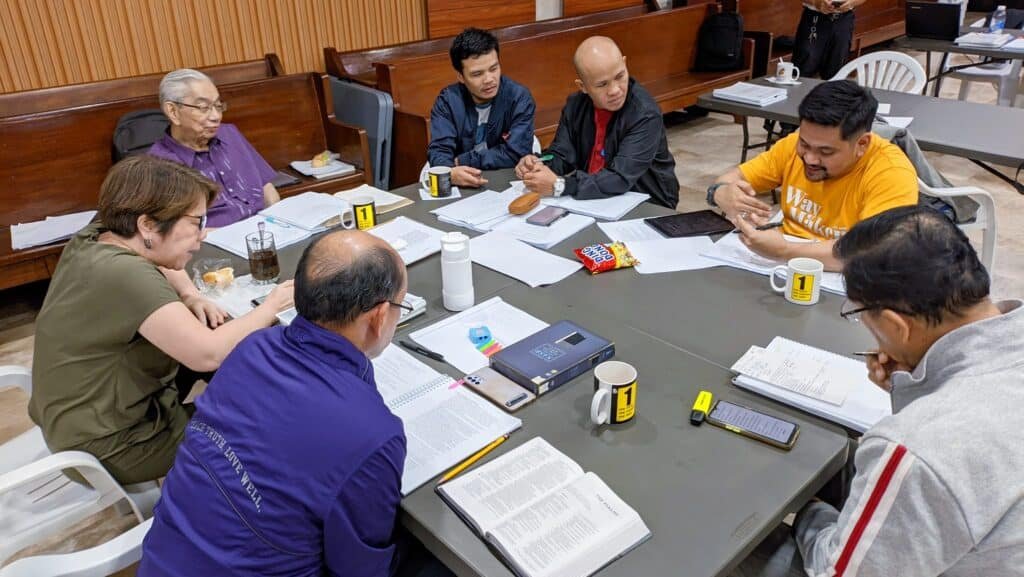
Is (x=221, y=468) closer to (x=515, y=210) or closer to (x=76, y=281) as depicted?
(x=76, y=281)

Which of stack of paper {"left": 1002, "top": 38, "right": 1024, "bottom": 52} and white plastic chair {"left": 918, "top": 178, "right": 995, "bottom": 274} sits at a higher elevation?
stack of paper {"left": 1002, "top": 38, "right": 1024, "bottom": 52}

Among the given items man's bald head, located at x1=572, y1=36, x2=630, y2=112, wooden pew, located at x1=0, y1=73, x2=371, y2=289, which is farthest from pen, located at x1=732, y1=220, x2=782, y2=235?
wooden pew, located at x1=0, y1=73, x2=371, y2=289

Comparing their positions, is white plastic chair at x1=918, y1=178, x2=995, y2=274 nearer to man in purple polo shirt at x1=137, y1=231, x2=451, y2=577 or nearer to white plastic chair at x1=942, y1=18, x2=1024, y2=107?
man in purple polo shirt at x1=137, y1=231, x2=451, y2=577

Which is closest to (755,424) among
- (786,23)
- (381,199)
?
(381,199)

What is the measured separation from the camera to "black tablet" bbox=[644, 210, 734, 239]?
2271mm

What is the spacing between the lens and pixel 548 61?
4.94 metres

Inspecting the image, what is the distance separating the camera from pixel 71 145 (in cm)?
349

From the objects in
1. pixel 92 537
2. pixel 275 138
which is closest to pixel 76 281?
pixel 92 537

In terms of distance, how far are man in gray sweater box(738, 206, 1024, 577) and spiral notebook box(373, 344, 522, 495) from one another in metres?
0.63

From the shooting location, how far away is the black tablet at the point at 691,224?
89.4 inches

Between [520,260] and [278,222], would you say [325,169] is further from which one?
[520,260]

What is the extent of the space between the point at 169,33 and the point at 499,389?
3691 millimetres

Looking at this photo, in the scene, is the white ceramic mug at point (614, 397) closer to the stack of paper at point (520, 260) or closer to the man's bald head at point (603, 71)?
the stack of paper at point (520, 260)

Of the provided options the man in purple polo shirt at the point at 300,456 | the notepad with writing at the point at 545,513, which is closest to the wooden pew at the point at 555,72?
the man in purple polo shirt at the point at 300,456
